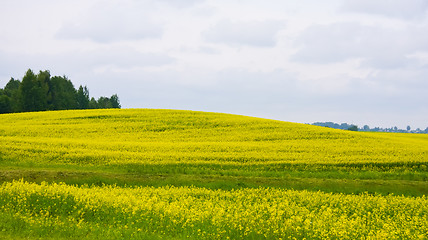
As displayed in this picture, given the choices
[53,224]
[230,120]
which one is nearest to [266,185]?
[53,224]

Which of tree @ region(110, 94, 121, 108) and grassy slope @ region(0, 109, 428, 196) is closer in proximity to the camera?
grassy slope @ region(0, 109, 428, 196)

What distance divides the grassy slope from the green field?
0.25ft

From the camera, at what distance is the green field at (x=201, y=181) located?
36.0 feet

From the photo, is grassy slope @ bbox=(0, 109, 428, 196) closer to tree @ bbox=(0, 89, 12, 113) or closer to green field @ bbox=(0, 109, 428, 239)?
green field @ bbox=(0, 109, 428, 239)

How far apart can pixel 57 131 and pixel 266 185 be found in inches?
944

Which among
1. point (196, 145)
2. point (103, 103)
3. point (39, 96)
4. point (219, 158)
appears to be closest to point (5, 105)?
point (39, 96)

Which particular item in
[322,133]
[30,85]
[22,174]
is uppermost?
[30,85]

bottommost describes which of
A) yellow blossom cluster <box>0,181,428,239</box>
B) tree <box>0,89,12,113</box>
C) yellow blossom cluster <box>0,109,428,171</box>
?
yellow blossom cluster <box>0,181,428,239</box>

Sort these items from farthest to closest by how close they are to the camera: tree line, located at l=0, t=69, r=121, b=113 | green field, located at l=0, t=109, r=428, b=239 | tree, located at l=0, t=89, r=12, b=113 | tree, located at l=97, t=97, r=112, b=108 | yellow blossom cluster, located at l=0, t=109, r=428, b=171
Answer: tree, located at l=97, t=97, r=112, b=108, tree, located at l=0, t=89, r=12, b=113, tree line, located at l=0, t=69, r=121, b=113, yellow blossom cluster, located at l=0, t=109, r=428, b=171, green field, located at l=0, t=109, r=428, b=239

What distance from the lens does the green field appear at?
10961mm

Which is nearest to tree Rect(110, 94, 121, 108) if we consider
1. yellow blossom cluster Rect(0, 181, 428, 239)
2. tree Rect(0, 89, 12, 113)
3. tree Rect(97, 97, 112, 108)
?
tree Rect(97, 97, 112, 108)

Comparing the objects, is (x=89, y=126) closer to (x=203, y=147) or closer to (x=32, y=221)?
(x=203, y=147)

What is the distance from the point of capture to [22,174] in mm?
19844

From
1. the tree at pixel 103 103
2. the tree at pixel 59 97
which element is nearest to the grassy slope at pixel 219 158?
the tree at pixel 59 97
